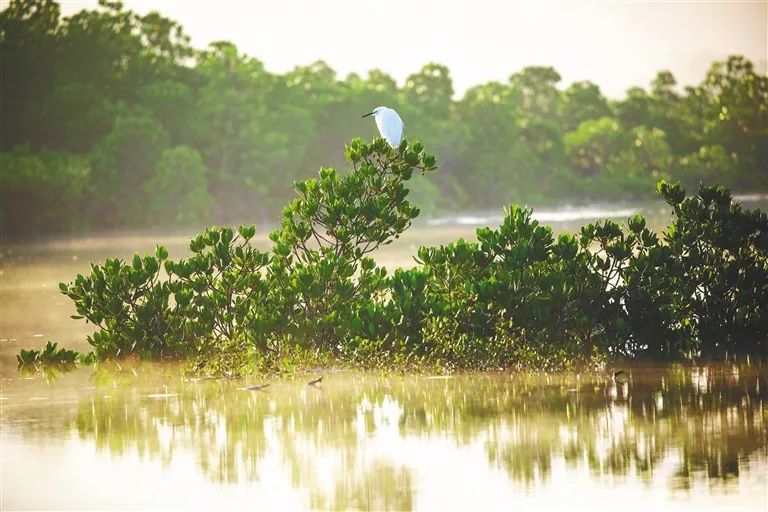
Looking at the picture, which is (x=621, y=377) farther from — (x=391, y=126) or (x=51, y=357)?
(x=51, y=357)

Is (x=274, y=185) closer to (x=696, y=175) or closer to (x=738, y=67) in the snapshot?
(x=696, y=175)

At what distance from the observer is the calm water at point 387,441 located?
8.55 metres

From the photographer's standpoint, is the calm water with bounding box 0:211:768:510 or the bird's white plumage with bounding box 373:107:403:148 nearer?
the calm water with bounding box 0:211:768:510

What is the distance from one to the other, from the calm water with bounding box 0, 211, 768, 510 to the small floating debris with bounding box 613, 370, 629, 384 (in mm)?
101

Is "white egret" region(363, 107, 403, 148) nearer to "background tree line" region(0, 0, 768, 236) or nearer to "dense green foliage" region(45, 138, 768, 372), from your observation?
"dense green foliage" region(45, 138, 768, 372)

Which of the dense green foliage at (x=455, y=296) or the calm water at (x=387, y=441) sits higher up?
the dense green foliage at (x=455, y=296)

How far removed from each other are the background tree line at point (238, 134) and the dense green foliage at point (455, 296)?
4178 cm

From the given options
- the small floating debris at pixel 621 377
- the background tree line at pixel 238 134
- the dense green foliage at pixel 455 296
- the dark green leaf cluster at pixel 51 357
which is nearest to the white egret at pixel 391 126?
the dense green foliage at pixel 455 296

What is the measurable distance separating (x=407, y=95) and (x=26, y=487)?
80811 millimetres

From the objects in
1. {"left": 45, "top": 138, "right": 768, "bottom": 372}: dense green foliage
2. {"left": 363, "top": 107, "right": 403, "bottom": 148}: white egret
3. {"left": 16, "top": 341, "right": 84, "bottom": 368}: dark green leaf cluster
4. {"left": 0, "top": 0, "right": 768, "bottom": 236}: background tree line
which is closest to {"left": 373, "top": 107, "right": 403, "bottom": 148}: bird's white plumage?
{"left": 363, "top": 107, "right": 403, "bottom": 148}: white egret

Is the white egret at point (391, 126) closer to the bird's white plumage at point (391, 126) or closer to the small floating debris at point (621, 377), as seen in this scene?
the bird's white plumage at point (391, 126)

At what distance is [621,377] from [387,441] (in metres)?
3.03

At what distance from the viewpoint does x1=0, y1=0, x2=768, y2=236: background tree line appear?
→ 6078 cm

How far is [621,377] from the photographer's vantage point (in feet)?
40.2
